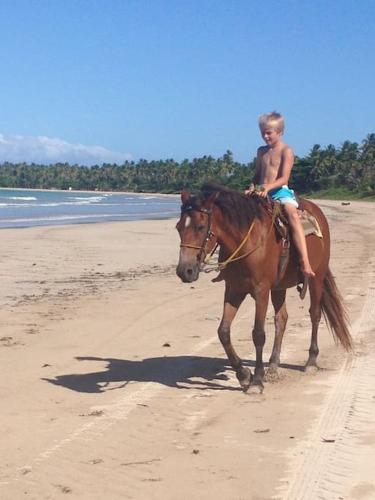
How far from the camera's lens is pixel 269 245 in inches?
262

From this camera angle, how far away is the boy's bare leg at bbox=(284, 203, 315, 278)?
683 centimetres

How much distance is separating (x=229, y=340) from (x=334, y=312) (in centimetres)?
174

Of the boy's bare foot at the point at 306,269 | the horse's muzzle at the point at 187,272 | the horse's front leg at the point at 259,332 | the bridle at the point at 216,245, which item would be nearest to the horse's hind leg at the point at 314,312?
the boy's bare foot at the point at 306,269

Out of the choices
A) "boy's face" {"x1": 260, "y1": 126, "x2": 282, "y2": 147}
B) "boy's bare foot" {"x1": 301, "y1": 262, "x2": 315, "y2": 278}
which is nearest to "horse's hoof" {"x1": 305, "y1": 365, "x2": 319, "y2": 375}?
"boy's bare foot" {"x1": 301, "y1": 262, "x2": 315, "y2": 278}

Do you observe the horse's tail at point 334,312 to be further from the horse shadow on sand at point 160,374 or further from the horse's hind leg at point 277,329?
the horse shadow on sand at point 160,374

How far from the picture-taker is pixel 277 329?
766 cm

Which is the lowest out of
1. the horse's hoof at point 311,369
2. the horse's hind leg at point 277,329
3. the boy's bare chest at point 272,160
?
the horse's hoof at point 311,369

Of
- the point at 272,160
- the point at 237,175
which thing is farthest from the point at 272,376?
the point at 237,175

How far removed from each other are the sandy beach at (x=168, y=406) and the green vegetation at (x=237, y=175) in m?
30.8

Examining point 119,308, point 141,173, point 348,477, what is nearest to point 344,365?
point 348,477

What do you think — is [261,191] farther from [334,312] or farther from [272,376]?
[334,312]

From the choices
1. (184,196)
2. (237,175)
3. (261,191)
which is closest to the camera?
(184,196)

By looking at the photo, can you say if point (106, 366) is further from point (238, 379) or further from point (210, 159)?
point (210, 159)

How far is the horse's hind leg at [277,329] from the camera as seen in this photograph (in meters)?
7.29
